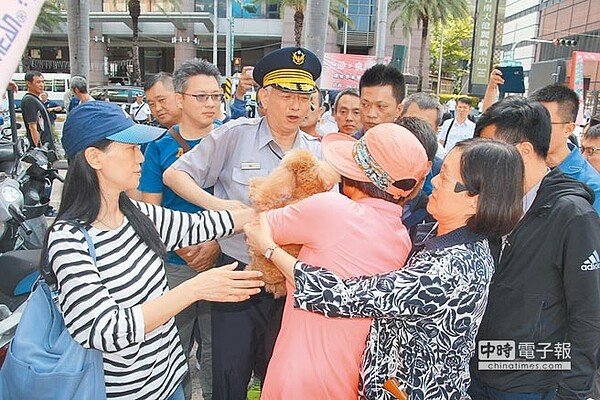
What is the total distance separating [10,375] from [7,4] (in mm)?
1154

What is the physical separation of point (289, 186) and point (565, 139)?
1.85 metres

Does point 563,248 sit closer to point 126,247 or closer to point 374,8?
point 126,247

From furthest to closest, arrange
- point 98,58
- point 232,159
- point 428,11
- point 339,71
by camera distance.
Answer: point 98,58 → point 428,11 → point 339,71 → point 232,159

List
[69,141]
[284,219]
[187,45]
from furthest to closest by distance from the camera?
[187,45]
[69,141]
[284,219]

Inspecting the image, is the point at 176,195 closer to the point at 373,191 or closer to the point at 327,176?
the point at 327,176

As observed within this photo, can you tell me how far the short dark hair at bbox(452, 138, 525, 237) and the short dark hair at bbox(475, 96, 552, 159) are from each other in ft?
1.91

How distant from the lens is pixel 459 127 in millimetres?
8273

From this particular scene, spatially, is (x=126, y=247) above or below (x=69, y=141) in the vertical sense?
below

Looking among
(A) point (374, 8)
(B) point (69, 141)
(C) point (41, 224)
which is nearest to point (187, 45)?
(A) point (374, 8)

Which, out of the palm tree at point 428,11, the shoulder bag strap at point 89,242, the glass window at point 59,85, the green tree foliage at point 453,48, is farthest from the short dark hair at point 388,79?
the green tree foliage at point 453,48

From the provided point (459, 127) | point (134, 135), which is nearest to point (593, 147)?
point (134, 135)

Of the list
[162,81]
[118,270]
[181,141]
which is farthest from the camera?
[162,81]

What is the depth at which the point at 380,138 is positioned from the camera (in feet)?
5.19

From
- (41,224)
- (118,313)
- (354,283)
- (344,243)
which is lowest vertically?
(41,224)
